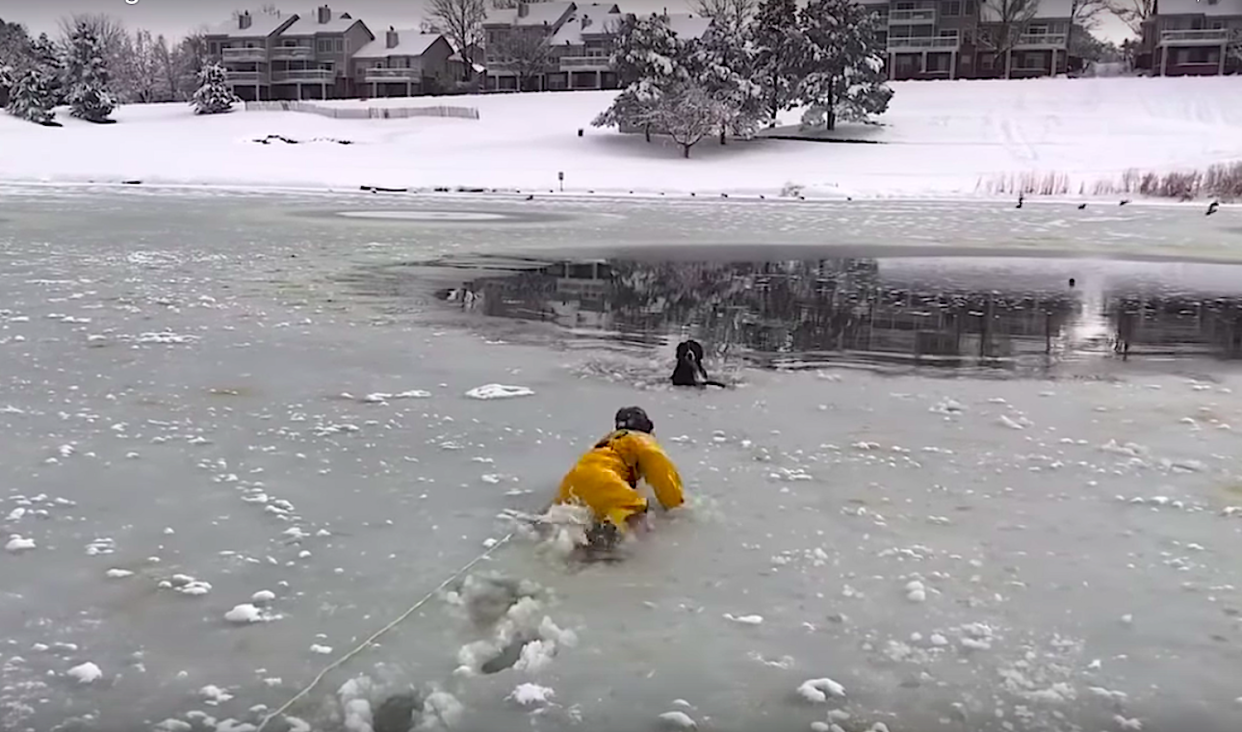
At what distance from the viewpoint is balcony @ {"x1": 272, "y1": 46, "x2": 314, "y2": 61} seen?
8512cm

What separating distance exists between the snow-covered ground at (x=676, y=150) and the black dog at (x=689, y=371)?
27.1 meters

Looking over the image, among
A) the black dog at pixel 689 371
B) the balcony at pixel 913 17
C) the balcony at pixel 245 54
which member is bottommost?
the black dog at pixel 689 371

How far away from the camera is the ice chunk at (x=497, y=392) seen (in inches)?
301

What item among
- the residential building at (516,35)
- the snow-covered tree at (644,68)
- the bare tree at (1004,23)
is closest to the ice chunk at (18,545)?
the snow-covered tree at (644,68)

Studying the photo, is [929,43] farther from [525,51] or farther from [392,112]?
[392,112]

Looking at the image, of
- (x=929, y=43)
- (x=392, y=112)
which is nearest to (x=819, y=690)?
(x=392, y=112)

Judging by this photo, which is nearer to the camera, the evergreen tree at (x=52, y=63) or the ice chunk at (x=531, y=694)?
the ice chunk at (x=531, y=694)

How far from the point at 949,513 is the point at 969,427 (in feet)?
5.84

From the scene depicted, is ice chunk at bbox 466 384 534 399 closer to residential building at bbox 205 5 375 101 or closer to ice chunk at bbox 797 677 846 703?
ice chunk at bbox 797 677 846 703

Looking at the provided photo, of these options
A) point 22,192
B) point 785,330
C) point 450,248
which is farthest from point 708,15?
point 785,330

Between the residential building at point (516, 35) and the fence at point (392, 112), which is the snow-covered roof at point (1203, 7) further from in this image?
the fence at point (392, 112)

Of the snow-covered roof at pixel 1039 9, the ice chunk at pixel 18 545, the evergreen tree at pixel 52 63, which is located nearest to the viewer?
the ice chunk at pixel 18 545

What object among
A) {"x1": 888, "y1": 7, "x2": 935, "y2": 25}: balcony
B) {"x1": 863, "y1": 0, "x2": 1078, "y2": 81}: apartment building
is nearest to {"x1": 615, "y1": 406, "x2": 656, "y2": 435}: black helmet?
{"x1": 863, "y1": 0, "x2": 1078, "y2": 81}: apartment building

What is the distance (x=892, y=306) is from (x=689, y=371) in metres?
4.90
